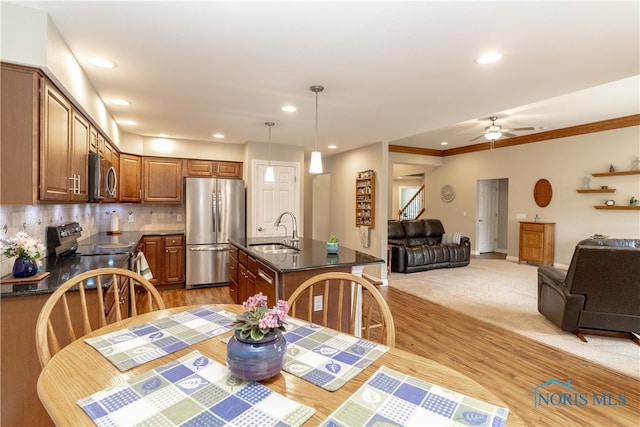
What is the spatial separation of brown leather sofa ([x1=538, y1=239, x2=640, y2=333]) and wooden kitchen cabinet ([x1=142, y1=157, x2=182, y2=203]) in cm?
530

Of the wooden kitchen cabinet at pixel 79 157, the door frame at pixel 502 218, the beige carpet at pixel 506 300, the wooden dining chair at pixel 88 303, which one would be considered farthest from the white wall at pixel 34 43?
the door frame at pixel 502 218

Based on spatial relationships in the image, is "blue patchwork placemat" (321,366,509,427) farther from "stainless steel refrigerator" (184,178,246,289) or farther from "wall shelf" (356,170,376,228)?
"wall shelf" (356,170,376,228)

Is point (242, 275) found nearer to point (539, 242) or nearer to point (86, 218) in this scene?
point (86, 218)

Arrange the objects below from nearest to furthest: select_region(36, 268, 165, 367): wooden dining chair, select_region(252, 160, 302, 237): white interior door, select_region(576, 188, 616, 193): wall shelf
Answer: select_region(36, 268, 165, 367): wooden dining chair < select_region(252, 160, 302, 237): white interior door < select_region(576, 188, 616, 193): wall shelf

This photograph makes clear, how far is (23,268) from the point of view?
77.0 inches

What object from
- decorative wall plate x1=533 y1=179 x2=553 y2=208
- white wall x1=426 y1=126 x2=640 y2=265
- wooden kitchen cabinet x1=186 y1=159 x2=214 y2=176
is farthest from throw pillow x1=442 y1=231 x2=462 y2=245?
wooden kitchen cabinet x1=186 y1=159 x2=214 y2=176

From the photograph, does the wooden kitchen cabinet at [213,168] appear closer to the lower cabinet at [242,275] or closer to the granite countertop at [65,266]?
the lower cabinet at [242,275]

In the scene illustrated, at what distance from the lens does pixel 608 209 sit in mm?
5934

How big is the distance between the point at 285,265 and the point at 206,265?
10.2 ft

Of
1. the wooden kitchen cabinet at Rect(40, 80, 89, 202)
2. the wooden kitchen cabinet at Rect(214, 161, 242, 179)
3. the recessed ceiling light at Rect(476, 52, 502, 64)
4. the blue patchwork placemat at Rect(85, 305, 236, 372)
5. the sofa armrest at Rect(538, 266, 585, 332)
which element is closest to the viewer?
the blue patchwork placemat at Rect(85, 305, 236, 372)

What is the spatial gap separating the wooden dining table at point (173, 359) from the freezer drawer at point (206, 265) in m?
3.96

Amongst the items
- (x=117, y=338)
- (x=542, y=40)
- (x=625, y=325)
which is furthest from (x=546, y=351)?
(x=117, y=338)

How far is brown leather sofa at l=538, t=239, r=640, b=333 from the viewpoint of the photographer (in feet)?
9.73

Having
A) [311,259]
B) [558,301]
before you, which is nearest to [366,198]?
[558,301]
